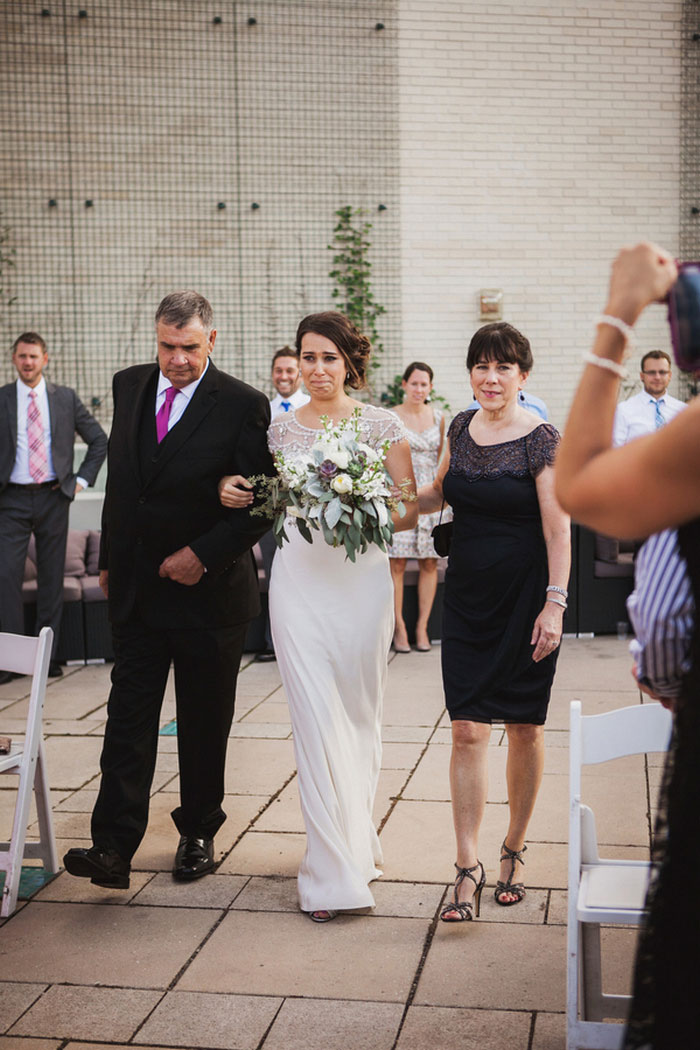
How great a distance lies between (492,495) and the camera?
375cm

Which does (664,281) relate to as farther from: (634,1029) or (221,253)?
(221,253)

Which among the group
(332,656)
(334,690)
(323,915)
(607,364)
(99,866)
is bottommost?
(323,915)

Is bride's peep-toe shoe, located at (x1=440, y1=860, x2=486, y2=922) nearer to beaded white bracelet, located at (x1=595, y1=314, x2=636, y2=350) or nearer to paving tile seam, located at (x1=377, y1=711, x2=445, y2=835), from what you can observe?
paving tile seam, located at (x1=377, y1=711, x2=445, y2=835)

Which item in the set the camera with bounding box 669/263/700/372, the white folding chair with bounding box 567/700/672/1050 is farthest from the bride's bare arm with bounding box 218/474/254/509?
the camera with bounding box 669/263/700/372

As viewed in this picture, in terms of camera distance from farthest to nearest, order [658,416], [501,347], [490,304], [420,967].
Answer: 1. [490,304]
2. [658,416]
3. [501,347]
4. [420,967]

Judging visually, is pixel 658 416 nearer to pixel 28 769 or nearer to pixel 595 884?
pixel 28 769

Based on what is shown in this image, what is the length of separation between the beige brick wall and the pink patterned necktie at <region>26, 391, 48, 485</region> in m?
4.82

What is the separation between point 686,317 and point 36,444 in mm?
6288

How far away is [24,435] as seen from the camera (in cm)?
746

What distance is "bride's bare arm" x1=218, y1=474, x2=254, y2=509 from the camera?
3908 mm

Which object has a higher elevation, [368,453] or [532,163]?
[532,163]

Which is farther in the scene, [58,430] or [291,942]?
[58,430]

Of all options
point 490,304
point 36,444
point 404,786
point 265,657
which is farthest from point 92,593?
point 490,304

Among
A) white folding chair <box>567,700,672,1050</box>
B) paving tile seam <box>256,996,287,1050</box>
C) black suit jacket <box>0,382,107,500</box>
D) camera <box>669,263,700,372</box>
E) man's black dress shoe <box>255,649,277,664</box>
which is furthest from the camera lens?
man's black dress shoe <box>255,649,277,664</box>
